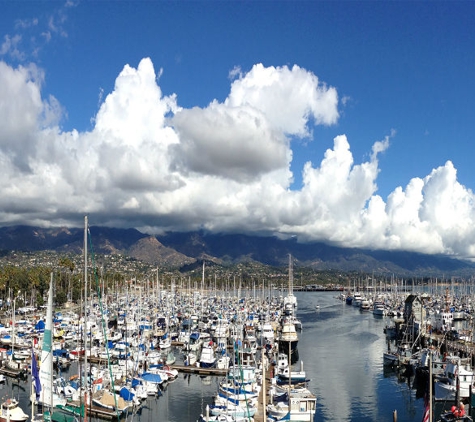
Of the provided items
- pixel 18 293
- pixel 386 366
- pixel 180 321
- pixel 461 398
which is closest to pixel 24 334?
pixel 180 321

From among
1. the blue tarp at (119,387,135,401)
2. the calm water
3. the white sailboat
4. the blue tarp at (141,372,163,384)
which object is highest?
the white sailboat

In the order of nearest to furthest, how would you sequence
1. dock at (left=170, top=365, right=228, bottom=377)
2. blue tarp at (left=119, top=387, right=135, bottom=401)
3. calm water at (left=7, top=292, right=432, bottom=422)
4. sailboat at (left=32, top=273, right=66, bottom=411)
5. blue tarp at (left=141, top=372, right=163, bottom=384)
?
sailboat at (left=32, top=273, right=66, bottom=411)
blue tarp at (left=119, top=387, right=135, bottom=401)
calm water at (left=7, top=292, right=432, bottom=422)
blue tarp at (left=141, top=372, right=163, bottom=384)
dock at (left=170, top=365, right=228, bottom=377)

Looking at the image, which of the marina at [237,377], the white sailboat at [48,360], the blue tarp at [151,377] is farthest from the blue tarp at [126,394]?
the white sailboat at [48,360]

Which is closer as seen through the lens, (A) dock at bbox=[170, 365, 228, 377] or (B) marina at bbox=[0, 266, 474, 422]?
Answer: (B) marina at bbox=[0, 266, 474, 422]

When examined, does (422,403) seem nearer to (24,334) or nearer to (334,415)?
(334,415)

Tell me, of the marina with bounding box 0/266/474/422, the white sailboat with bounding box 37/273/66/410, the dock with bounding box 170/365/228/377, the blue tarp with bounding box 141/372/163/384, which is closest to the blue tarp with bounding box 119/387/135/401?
the marina with bounding box 0/266/474/422

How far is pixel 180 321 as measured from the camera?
123875mm

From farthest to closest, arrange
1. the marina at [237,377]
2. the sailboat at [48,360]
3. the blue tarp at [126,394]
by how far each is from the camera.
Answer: the blue tarp at [126,394]
the marina at [237,377]
the sailboat at [48,360]

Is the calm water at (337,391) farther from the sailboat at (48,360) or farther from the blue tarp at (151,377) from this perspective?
the sailboat at (48,360)

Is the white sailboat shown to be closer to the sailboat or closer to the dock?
the sailboat

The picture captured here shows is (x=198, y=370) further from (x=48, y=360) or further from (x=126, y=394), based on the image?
(x=48, y=360)

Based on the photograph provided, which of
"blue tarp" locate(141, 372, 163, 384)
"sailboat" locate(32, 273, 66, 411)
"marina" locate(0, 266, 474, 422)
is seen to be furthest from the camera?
"blue tarp" locate(141, 372, 163, 384)

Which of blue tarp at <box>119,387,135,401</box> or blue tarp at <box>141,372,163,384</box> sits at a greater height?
blue tarp at <box>119,387,135,401</box>

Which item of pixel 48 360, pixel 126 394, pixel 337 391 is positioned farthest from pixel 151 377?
pixel 48 360
